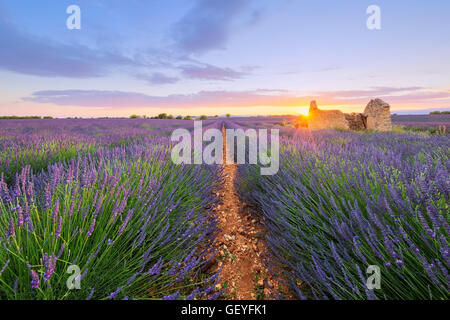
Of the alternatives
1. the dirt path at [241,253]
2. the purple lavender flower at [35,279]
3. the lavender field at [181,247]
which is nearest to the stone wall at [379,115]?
the lavender field at [181,247]

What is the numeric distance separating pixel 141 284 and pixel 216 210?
1.69 meters

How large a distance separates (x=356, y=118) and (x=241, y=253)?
1464 cm

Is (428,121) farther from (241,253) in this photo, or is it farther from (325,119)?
(241,253)

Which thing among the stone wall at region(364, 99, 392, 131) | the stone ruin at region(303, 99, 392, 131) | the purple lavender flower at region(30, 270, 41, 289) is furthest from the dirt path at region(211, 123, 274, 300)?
the stone ruin at region(303, 99, 392, 131)

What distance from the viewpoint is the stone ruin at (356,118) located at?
11.2 meters

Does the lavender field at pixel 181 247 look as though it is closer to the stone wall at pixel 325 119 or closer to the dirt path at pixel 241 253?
the dirt path at pixel 241 253

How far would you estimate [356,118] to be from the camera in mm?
13398

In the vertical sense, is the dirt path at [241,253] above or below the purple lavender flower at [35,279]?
below

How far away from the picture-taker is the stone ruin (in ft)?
36.9

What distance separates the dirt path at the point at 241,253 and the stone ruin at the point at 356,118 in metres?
12.1

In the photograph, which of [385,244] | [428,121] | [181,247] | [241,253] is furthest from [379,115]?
[428,121]

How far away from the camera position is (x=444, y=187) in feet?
4.08
